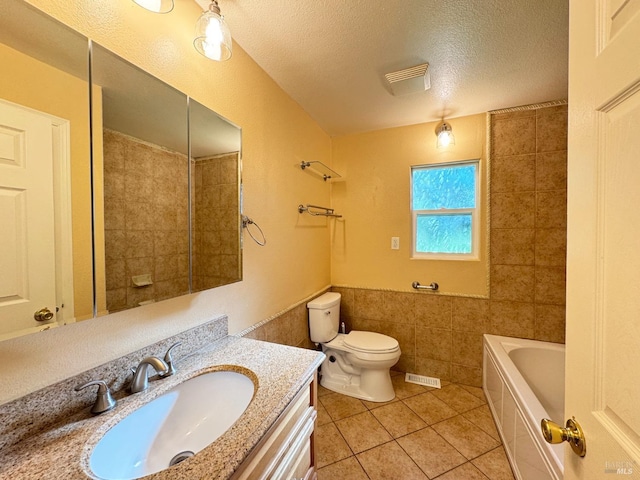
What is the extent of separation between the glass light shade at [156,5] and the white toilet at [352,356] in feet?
6.22

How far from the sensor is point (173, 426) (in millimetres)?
862

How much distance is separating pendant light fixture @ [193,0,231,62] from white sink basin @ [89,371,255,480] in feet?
4.37

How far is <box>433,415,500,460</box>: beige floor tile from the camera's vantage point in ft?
5.08

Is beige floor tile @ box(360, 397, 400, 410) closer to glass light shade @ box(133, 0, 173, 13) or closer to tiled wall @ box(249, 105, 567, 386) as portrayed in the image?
tiled wall @ box(249, 105, 567, 386)

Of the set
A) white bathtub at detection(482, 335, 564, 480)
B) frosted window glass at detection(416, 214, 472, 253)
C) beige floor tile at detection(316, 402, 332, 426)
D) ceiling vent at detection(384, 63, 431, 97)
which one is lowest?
beige floor tile at detection(316, 402, 332, 426)

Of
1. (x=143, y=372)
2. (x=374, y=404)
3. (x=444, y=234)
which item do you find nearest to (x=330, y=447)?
(x=374, y=404)

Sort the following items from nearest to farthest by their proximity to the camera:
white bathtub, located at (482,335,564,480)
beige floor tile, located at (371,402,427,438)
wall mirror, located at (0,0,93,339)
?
1. wall mirror, located at (0,0,93,339)
2. white bathtub, located at (482,335,564,480)
3. beige floor tile, located at (371,402,427,438)

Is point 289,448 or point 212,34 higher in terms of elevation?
point 212,34

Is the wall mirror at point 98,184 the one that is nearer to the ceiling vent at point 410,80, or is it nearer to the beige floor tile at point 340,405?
the ceiling vent at point 410,80

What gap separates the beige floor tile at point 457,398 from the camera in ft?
6.35

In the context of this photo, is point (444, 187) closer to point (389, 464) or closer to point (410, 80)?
point (410, 80)

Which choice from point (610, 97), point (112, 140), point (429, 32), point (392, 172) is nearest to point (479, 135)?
point (392, 172)

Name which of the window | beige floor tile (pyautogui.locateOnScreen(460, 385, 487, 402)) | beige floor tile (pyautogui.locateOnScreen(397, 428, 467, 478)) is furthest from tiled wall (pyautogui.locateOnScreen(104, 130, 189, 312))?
beige floor tile (pyautogui.locateOnScreen(460, 385, 487, 402))

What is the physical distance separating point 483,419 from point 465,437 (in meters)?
0.27
